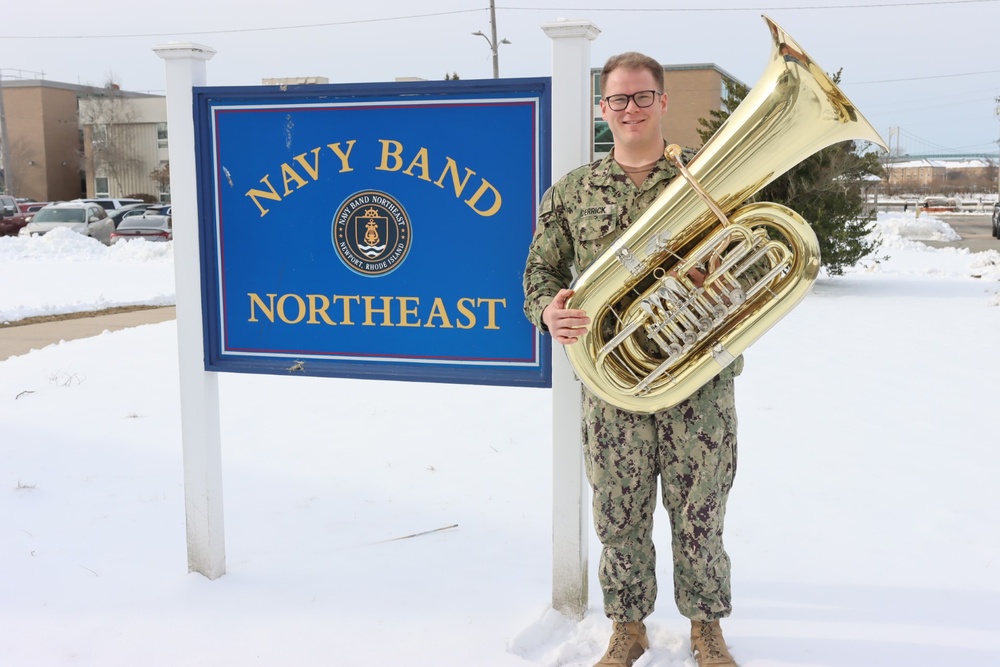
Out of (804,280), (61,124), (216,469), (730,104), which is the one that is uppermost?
(61,124)

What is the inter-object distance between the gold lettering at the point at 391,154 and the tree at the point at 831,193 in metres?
8.75

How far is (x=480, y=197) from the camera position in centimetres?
289

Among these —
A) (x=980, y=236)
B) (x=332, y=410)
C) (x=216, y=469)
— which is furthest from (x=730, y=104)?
(x=980, y=236)

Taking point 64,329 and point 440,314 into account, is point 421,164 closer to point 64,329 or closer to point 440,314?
point 440,314

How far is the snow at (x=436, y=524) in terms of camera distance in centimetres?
278

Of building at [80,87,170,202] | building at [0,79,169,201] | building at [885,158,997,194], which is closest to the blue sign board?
building at [0,79,169,201]

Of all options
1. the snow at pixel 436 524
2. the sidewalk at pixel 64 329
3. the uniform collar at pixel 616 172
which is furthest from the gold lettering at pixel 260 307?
the sidewalk at pixel 64 329

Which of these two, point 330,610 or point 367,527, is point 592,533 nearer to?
point 367,527

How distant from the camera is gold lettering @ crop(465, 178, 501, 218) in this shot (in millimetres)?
2873

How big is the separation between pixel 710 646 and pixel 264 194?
2.05 metres

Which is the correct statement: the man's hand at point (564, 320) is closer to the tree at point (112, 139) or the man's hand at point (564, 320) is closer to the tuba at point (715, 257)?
the tuba at point (715, 257)

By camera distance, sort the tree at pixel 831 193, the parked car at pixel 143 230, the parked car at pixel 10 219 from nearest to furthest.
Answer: the tree at pixel 831 193 → the parked car at pixel 143 230 → the parked car at pixel 10 219

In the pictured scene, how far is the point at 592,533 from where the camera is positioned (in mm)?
3699

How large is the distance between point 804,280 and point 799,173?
9.52 m
